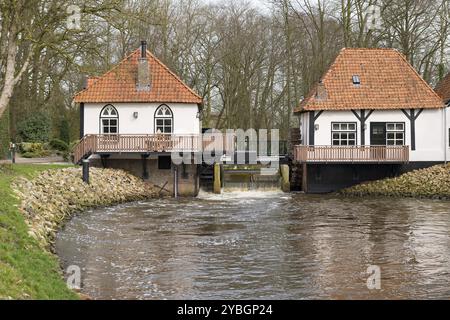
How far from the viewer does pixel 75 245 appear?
51.5 feet

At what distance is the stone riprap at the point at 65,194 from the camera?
1642 centimetres

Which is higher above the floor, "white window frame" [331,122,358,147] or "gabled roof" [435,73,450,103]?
"gabled roof" [435,73,450,103]

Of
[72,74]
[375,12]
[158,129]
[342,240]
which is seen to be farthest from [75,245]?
[72,74]

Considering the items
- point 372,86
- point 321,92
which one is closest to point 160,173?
point 321,92

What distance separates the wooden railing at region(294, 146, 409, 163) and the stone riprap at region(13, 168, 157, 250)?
25.2 ft

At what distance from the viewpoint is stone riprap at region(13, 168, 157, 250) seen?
53.9ft

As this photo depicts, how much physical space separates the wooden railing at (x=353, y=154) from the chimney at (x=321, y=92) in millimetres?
2728

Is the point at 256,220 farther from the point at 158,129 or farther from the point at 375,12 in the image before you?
the point at 375,12

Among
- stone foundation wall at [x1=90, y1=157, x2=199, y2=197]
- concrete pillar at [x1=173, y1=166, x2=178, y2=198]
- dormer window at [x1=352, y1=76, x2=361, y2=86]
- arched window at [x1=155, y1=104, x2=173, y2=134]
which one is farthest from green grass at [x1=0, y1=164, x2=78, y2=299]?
dormer window at [x1=352, y1=76, x2=361, y2=86]

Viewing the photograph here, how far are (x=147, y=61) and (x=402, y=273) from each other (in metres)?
20.5

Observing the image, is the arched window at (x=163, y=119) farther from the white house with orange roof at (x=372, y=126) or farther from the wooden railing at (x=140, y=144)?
the white house with orange roof at (x=372, y=126)

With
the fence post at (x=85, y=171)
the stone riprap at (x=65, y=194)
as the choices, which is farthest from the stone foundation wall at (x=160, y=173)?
the fence post at (x=85, y=171)

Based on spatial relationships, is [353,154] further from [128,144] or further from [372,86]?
[128,144]

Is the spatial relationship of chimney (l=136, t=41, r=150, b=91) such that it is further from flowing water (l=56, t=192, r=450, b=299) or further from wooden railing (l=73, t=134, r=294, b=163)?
flowing water (l=56, t=192, r=450, b=299)
